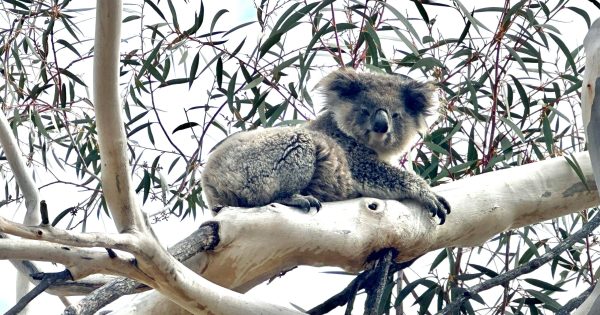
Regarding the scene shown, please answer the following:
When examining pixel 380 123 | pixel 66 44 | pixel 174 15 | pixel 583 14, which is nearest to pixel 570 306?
pixel 380 123

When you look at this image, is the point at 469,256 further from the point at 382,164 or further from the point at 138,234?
the point at 138,234

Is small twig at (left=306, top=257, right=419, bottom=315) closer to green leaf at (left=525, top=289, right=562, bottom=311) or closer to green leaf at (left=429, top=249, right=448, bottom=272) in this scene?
green leaf at (left=525, top=289, right=562, bottom=311)

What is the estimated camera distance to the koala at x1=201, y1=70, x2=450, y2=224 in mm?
3037

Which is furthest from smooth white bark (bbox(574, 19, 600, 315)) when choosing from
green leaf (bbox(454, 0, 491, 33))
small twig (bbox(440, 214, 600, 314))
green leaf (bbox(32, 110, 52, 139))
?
green leaf (bbox(32, 110, 52, 139))

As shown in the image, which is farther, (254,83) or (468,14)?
(254,83)

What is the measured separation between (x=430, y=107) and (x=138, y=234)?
2.13m

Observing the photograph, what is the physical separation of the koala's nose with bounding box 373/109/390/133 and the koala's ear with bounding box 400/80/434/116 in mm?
263

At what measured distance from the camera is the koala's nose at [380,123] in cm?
353

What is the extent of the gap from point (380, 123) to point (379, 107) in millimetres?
186

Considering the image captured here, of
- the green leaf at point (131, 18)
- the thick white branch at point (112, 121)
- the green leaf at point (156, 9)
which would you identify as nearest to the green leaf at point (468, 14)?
the green leaf at point (156, 9)

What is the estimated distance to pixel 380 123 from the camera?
353 centimetres

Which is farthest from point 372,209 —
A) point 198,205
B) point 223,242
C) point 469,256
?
point 198,205

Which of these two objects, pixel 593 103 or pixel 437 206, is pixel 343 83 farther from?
pixel 593 103

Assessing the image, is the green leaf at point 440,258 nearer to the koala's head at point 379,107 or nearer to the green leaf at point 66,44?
the koala's head at point 379,107
